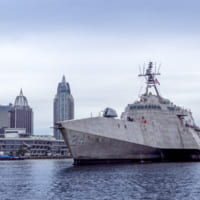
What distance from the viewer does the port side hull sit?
53.1 meters

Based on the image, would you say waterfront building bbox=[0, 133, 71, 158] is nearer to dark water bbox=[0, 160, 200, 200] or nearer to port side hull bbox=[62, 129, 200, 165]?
port side hull bbox=[62, 129, 200, 165]

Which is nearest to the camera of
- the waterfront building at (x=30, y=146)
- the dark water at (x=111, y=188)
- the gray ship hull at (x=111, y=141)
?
the dark water at (x=111, y=188)

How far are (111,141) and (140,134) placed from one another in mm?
6226

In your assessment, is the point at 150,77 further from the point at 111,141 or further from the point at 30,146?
the point at 30,146

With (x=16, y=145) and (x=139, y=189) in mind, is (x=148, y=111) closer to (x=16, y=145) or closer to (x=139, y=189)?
(x=139, y=189)

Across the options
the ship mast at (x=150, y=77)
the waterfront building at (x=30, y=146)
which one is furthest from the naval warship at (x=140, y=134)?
the waterfront building at (x=30, y=146)

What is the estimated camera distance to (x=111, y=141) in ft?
179

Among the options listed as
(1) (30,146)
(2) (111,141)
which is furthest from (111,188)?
(1) (30,146)

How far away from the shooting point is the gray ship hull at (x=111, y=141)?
174ft

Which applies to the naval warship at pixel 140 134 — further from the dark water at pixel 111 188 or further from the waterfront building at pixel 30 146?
the waterfront building at pixel 30 146

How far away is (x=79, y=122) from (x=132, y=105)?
16.6 metres

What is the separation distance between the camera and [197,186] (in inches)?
1296

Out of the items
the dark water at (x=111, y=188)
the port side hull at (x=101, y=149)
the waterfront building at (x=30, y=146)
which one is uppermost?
the waterfront building at (x=30, y=146)

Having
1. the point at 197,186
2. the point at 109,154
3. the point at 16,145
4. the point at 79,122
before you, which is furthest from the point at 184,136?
the point at 16,145
